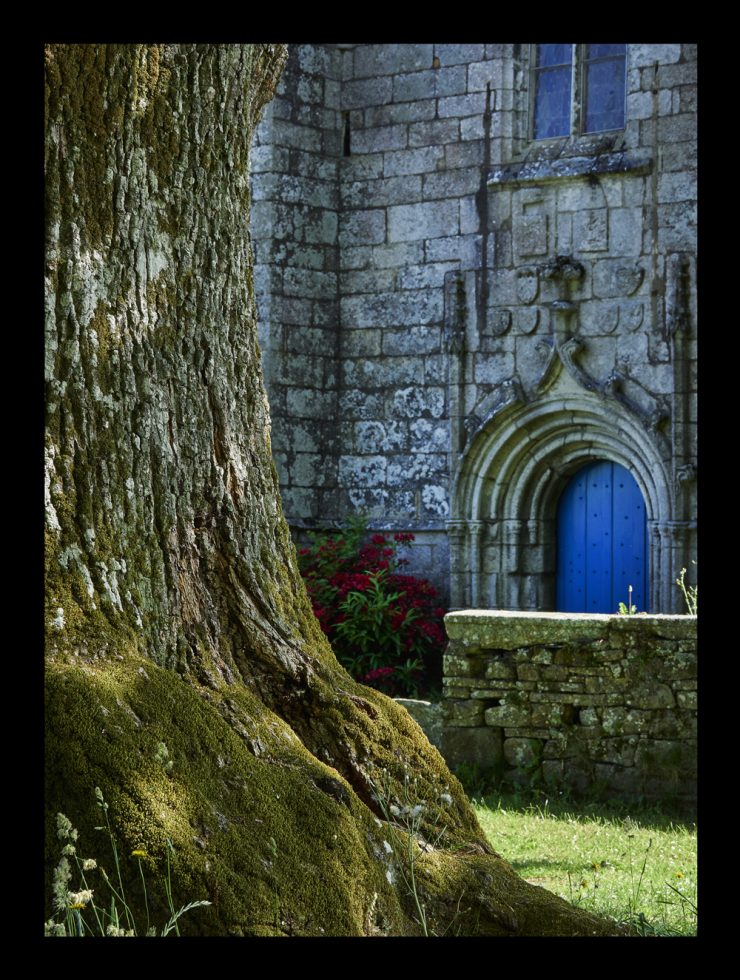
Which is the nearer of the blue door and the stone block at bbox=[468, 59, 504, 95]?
the blue door

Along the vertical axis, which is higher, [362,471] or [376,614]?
[362,471]

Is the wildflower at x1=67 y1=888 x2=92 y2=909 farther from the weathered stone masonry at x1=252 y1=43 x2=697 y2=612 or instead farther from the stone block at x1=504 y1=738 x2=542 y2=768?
the weathered stone masonry at x1=252 y1=43 x2=697 y2=612

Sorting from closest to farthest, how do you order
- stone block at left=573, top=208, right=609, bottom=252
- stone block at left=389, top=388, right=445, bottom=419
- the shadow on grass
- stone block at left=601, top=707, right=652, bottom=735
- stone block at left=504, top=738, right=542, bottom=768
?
1. the shadow on grass
2. stone block at left=601, top=707, right=652, bottom=735
3. stone block at left=504, top=738, right=542, bottom=768
4. stone block at left=573, top=208, right=609, bottom=252
5. stone block at left=389, top=388, right=445, bottom=419

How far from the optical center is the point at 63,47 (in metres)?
3.14

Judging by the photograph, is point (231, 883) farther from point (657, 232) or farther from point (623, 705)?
point (657, 232)

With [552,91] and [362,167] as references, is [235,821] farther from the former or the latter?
[362,167]

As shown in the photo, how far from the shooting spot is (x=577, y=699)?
6.71 m

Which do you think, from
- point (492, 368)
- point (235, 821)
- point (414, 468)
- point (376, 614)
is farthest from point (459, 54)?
point (235, 821)

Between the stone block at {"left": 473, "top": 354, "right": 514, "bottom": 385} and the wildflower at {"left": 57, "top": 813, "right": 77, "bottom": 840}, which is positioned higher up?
the stone block at {"left": 473, "top": 354, "right": 514, "bottom": 385}

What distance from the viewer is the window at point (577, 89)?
10.9 m

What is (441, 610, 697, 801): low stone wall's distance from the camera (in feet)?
21.4

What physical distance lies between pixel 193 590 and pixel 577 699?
3.78m

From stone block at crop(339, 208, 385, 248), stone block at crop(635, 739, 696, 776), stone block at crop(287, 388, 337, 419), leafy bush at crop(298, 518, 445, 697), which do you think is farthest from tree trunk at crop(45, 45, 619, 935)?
stone block at crop(339, 208, 385, 248)

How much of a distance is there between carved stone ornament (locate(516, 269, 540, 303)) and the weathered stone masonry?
2cm
